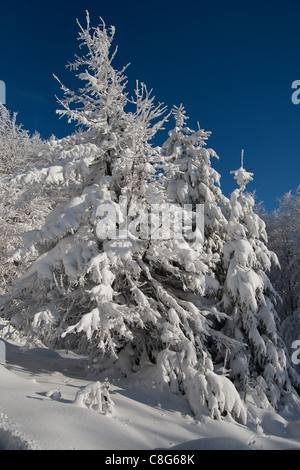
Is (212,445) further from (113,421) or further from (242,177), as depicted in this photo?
(242,177)

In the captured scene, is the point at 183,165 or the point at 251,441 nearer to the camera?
the point at 251,441

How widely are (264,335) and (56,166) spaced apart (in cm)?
879

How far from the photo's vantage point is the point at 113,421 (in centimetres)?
517

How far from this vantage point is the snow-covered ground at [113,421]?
4.32 m

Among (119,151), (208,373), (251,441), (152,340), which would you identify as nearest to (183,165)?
(119,151)

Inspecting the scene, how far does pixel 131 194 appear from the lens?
8.70 m

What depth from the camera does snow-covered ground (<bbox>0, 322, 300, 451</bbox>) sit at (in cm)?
432

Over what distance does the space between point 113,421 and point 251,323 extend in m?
6.43

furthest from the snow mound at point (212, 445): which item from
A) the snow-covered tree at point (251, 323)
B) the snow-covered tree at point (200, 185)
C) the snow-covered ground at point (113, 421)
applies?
the snow-covered tree at point (200, 185)

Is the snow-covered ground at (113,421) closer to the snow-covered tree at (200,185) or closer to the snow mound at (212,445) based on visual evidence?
the snow mound at (212,445)

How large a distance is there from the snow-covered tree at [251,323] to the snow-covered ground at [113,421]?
1141 millimetres

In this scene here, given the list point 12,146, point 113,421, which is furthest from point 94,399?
point 12,146

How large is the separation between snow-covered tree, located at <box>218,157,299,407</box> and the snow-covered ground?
114 cm

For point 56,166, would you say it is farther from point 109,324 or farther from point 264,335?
point 264,335
